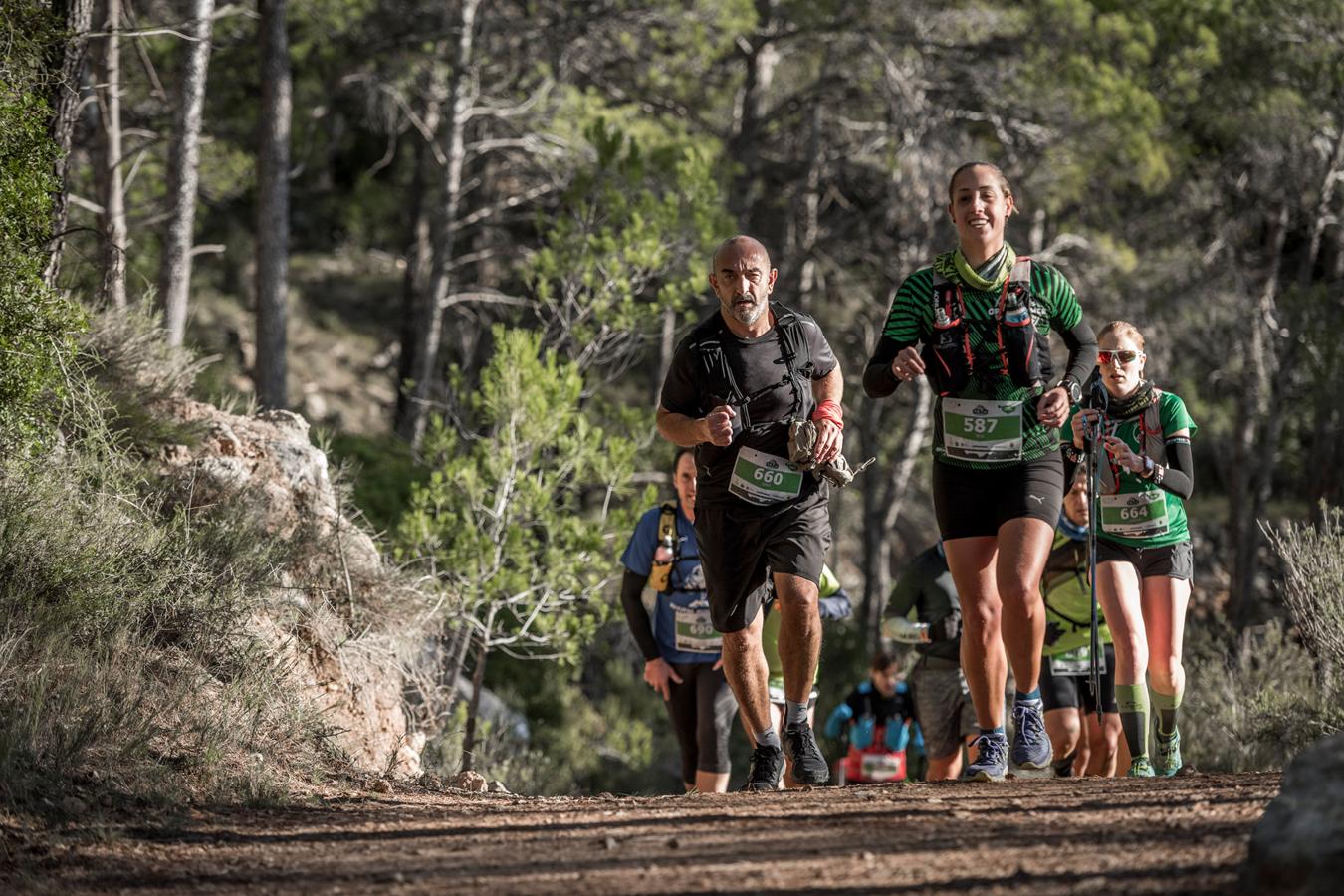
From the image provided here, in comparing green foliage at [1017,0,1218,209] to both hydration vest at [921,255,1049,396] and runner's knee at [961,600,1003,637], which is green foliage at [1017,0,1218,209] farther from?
runner's knee at [961,600,1003,637]

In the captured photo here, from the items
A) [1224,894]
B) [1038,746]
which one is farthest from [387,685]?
[1224,894]

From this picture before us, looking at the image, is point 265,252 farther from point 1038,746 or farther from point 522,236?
point 1038,746

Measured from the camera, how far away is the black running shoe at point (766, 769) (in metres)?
6.19

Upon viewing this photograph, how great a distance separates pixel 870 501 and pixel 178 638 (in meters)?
17.6

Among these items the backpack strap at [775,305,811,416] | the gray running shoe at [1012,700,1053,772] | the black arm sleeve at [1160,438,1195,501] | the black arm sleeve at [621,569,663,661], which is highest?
the backpack strap at [775,305,811,416]

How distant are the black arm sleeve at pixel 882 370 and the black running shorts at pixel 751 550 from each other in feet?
1.57

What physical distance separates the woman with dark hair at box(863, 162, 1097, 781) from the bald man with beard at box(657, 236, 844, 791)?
0.34 m

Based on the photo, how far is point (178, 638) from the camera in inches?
263

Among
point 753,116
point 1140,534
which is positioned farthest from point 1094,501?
point 753,116

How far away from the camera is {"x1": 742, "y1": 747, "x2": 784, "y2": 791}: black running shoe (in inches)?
244

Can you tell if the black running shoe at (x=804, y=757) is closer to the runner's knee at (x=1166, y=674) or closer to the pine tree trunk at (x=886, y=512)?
the runner's knee at (x=1166, y=674)

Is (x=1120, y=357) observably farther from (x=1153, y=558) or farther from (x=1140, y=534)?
(x=1153, y=558)

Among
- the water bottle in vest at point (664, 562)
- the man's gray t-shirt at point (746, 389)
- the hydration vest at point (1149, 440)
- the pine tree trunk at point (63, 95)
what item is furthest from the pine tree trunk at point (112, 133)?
the hydration vest at point (1149, 440)

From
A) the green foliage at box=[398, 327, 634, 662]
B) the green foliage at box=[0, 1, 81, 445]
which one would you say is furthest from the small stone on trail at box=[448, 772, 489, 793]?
the green foliage at box=[398, 327, 634, 662]
